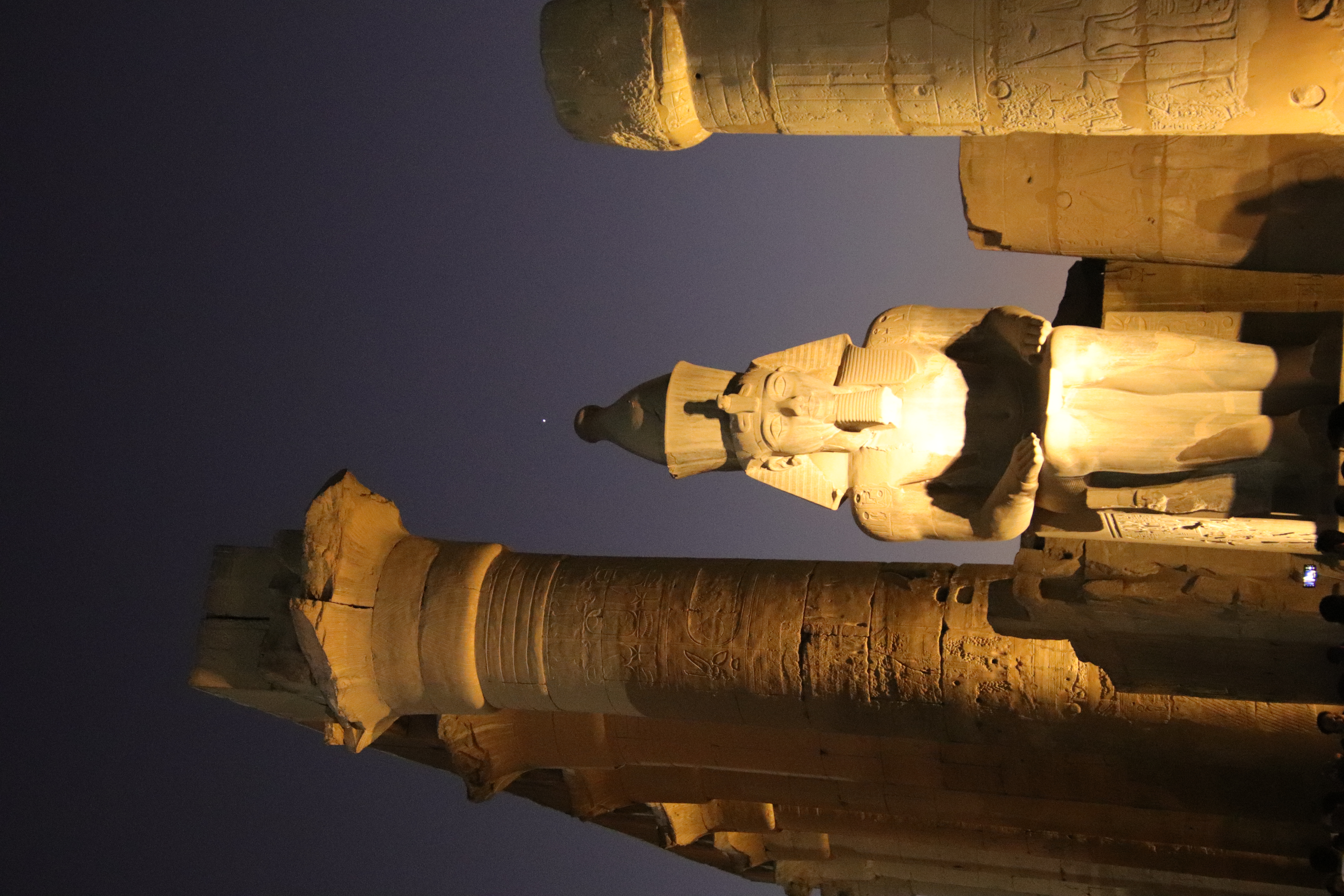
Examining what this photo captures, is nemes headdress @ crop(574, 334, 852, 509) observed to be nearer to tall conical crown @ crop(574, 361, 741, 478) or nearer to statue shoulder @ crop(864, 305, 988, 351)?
tall conical crown @ crop(574, 361, 741, 478)

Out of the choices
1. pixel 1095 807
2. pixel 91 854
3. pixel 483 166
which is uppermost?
pixel 483 166

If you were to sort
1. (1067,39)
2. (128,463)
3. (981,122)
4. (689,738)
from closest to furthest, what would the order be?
(1067,39) < (981,122) < (689,738) < (128,463)

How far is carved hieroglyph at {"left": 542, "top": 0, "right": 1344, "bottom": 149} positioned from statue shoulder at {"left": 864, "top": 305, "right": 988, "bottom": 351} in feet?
3.00

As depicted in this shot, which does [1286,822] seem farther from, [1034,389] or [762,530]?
[762,530]

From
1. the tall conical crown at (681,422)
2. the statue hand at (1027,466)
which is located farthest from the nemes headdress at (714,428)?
the statue hand at (1027,466)

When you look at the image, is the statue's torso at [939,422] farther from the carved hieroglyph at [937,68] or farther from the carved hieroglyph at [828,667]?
the carved hieroglyph at [937,68]

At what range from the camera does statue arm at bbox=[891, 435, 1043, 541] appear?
203 inches

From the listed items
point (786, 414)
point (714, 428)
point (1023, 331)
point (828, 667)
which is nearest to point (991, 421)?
point (1023, 331)

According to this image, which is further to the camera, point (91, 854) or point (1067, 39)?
point (91, 854)

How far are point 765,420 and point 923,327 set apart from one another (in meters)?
0.96

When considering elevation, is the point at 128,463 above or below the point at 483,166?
below

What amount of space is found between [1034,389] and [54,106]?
10773 mm

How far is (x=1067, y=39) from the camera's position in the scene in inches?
186

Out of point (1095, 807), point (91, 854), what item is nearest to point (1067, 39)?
point (1095, 807)
